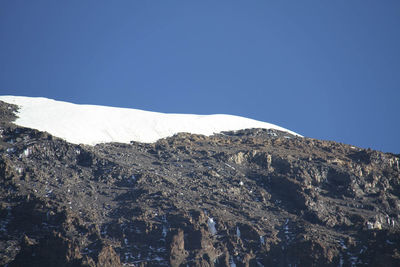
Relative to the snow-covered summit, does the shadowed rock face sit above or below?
below

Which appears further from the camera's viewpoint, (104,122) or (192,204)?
(104,122)

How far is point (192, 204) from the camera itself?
5953 cm

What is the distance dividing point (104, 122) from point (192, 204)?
105 ft

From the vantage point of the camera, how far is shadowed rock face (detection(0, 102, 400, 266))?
49.9 m

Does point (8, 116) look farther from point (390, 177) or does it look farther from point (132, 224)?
point (390, 177)

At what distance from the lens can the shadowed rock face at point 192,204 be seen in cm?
4988

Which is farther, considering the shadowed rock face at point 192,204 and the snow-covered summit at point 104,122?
the snow-covered summit at point 104,122

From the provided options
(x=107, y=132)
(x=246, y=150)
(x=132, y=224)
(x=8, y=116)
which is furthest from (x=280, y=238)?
(x=8, y=116)

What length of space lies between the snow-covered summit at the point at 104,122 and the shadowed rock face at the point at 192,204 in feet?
14.5

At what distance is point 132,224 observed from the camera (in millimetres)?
53438

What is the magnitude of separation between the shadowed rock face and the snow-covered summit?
14.5ft

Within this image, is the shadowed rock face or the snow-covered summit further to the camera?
the snow-covered summit

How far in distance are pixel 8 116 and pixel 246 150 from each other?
37.3 m

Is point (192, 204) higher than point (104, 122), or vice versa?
point (104, 122)
